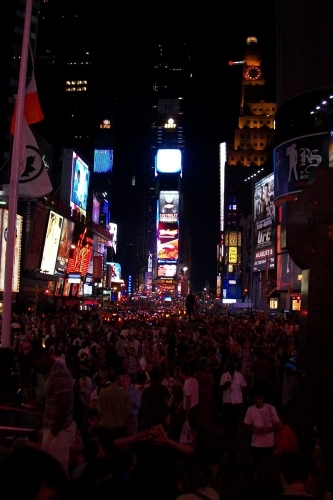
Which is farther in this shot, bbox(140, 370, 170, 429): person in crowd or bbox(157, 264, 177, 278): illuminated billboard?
bbox(157, 264, 177, 278): illuminated billboard

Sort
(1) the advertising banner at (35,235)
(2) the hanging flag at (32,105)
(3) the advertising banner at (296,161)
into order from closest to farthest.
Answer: (2) the hanging flag at (32,105)
(3) the advertising banner at (296,161)
(1) the advertising banner at (35,235)

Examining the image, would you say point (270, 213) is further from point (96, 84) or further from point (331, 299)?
point (96, 84)

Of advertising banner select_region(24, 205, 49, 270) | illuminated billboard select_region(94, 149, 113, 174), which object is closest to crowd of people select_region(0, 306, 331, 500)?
advertising banner select_region(24, 205, 49, 270)

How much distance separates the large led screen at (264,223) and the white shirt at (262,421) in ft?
193

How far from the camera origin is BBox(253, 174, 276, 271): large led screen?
6706 centimetres

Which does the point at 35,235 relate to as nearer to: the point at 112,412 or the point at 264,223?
the point at 264,223

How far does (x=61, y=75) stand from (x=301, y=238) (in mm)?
139047

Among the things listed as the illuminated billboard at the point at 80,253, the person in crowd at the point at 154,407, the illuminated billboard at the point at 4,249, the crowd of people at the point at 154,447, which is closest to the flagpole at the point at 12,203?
the crowd of people at the point at 154,447

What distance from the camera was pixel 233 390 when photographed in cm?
984

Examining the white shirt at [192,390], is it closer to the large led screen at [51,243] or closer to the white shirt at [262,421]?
the white shirt at [262,421]

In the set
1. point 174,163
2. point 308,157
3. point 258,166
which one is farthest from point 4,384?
point 174,163

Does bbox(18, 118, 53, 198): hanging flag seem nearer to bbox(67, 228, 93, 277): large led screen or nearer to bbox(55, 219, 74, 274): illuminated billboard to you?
bbox(55, 219, 74, 274): illuminated billboard

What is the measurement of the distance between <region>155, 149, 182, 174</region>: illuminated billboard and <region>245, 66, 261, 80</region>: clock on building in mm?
37722

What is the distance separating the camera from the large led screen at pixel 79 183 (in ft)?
207
